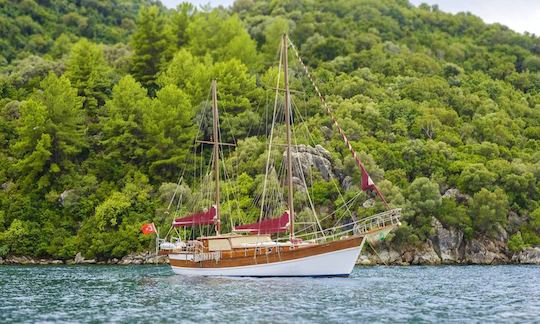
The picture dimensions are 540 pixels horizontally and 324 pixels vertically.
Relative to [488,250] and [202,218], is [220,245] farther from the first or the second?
[488,250]

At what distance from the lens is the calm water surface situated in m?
32.2

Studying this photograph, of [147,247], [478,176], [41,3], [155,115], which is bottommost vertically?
[147,247]

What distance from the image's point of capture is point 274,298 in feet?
126

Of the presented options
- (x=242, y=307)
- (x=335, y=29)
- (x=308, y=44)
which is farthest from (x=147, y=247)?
(x=335, y=29)

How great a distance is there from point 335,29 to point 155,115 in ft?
203

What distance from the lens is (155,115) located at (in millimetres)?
90250

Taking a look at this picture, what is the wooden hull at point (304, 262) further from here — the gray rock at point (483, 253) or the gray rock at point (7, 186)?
the gray rock at point (7, 186)

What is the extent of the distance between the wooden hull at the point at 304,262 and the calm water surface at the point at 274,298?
1184 mm

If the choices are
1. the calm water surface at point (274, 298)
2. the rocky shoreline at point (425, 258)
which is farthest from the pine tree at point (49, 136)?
the calm water surface at point (274, 298)

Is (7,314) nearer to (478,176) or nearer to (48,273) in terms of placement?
(48,273)

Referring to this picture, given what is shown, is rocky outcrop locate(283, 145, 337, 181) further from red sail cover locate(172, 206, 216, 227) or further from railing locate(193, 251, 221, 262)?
railing locate(193, 251, 221, 262)

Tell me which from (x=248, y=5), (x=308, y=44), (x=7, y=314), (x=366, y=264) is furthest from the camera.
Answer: (x=248, y=5)

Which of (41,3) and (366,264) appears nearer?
(366,264)

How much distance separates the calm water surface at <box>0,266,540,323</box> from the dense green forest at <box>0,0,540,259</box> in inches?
809
